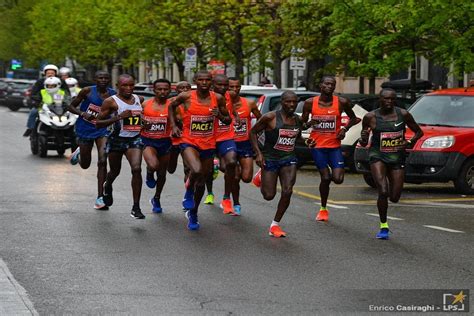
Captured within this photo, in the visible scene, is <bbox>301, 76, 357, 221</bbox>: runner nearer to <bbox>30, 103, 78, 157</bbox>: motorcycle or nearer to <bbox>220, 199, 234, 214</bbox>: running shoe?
<bbox>220, 199, 234, 214</bbox>: running shoe

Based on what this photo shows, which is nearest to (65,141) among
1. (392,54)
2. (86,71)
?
(392,54)

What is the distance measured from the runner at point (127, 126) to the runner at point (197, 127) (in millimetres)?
984

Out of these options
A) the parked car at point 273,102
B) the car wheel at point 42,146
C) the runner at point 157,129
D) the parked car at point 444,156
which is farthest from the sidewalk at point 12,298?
the car wheel at point 42,146

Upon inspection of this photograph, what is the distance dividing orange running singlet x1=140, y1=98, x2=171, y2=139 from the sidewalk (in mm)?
4979

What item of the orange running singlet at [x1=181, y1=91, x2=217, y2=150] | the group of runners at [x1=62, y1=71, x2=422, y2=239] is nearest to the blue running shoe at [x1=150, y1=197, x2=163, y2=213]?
the group of runners at [x1=62, y1=71, x2=422, y2=239]

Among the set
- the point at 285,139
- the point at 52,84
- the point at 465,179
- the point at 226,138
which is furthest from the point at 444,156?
the point at 52,84

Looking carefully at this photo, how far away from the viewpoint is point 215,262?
11.1 meters

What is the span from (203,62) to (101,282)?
37.6 m

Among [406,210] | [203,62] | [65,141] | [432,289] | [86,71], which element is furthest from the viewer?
[86,71]

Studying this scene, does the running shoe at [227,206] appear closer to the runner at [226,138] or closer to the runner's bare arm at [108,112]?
the runner at [226,138]

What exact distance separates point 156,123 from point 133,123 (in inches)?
12.1

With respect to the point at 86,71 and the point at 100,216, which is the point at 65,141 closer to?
the point at 100,216

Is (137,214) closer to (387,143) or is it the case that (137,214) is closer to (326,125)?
(326,125)

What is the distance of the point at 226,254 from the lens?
11695 mm
